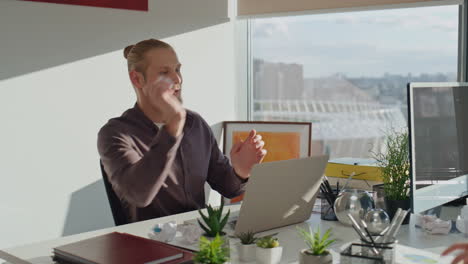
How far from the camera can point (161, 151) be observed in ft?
6.57

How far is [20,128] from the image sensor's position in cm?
320

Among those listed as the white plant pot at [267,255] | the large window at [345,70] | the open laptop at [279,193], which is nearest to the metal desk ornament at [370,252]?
the white plant pot at [267,255]

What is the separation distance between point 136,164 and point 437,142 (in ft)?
3.12

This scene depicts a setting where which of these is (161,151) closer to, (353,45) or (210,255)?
(210,255)

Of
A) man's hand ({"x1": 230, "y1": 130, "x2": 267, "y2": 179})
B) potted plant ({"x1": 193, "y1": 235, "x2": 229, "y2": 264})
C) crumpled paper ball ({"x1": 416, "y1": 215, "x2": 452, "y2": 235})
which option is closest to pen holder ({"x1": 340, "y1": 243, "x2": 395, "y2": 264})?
potted plant ({"x1": 193, "y1": 235, "x2": 229, "y2": 264})

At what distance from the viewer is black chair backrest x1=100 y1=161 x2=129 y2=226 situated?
7.13 ft

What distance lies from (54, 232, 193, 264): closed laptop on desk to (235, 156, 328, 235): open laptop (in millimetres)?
307

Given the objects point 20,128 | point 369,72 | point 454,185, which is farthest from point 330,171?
point 369,72

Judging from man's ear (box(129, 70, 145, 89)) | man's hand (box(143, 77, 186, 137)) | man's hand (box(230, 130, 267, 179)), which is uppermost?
man's ear (box(129, 70, 145, 89))

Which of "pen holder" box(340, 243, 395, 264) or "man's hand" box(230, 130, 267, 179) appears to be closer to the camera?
"pen holder" box(340, 243, 395, 264)

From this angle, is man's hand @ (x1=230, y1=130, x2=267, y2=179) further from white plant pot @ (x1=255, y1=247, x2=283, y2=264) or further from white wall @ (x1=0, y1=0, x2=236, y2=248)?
white wall @ (x1=0, y1=0, x2=236, y2=248)

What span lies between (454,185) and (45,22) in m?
2.26

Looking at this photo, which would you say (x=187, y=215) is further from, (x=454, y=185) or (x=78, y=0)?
(x=78, y=0)

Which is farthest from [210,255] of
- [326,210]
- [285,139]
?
[285,139]
